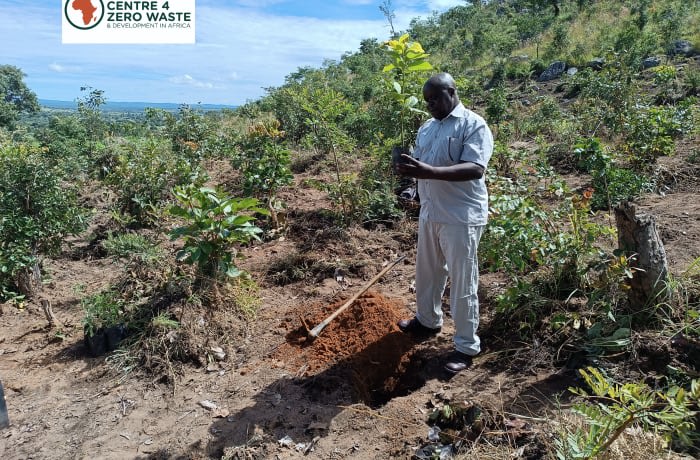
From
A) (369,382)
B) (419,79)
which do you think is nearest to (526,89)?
(419,79)

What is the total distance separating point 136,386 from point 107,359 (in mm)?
373

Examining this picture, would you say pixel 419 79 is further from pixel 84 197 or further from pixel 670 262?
pixel 84 197

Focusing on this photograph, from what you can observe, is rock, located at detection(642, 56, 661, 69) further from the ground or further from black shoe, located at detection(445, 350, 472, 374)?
black shoe, located at detection(445, 350, 472, 374)

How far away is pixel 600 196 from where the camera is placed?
452cm

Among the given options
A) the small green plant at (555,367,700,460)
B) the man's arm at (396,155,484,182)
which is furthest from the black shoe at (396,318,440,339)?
the small green plant at (555,367,700,460)

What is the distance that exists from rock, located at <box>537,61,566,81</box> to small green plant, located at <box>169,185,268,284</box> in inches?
508

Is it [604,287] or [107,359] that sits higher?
[604,287]

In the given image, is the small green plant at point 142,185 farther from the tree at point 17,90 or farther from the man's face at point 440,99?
the tree at point 17,90

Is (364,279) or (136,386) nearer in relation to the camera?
(136,386)

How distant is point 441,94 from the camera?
2633mm

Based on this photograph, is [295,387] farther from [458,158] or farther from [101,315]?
[458,158]

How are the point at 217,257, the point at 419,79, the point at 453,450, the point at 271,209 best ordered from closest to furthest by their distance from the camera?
the point at 453,450 → the point at 217,257 → the point at 419,79 → the point at 271,209

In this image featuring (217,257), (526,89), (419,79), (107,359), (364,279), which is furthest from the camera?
(526,89)

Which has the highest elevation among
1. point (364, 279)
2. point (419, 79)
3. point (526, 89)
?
point (526, 89)
